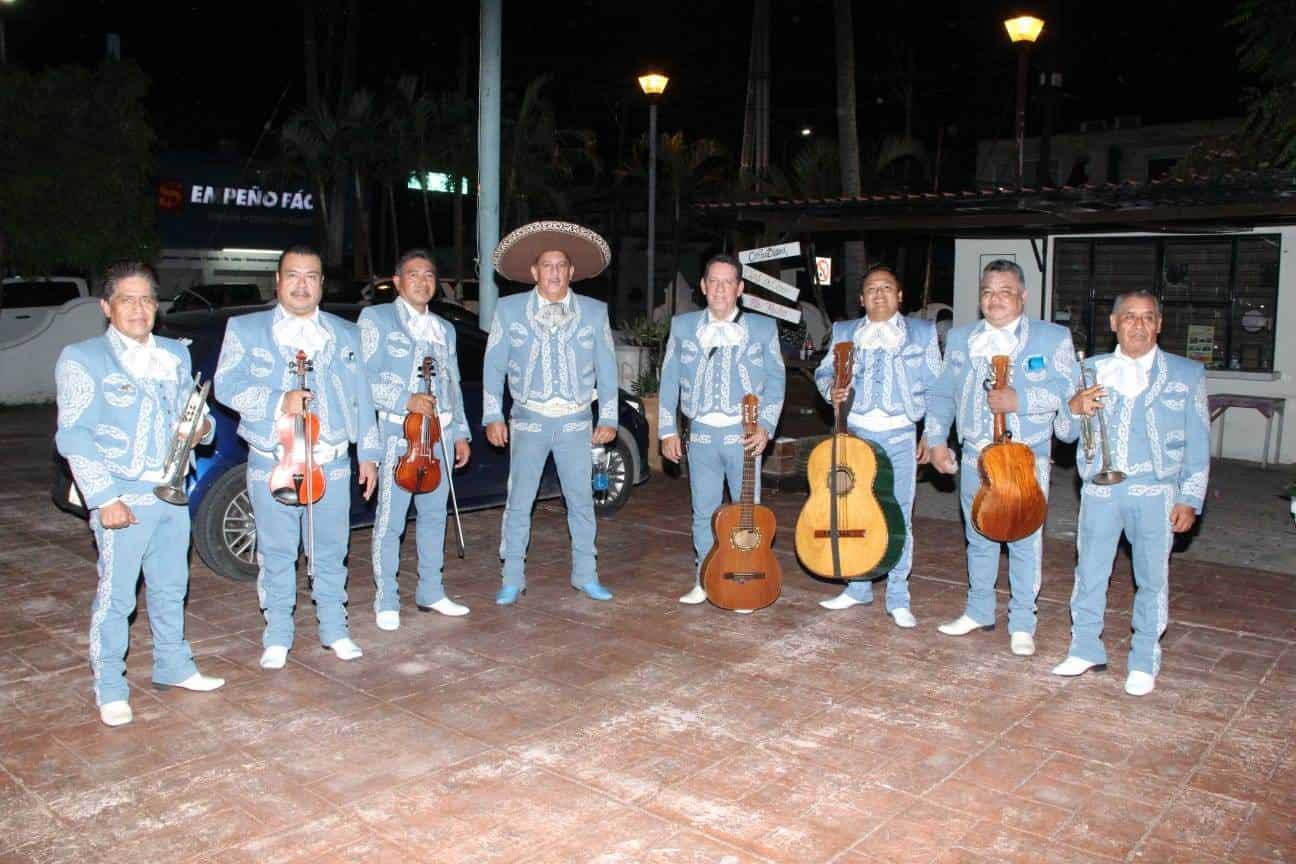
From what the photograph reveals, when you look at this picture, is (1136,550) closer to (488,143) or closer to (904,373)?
(904,373)

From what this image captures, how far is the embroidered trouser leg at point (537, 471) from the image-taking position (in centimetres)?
668

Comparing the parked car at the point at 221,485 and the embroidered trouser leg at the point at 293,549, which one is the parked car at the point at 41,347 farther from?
the embroidered trouser leg at the point at 293,549

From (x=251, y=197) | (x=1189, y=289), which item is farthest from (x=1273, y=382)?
(x=251, y=197)

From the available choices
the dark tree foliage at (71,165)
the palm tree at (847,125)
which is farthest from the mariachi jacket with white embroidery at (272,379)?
the dark tree foliage at (71,165)

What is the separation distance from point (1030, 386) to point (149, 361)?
3.98 meters

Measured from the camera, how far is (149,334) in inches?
196

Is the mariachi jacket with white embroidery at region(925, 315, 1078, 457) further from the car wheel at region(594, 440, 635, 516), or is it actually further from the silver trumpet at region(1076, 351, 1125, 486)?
the car wheel at region(594, 440, 635, 516)

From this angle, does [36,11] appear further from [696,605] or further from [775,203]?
[696,605]

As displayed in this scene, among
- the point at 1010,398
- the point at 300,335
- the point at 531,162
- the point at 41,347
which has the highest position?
the point at 531,162

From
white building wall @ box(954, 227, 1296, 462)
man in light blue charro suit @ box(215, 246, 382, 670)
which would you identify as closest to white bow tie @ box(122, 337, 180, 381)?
man in light blue charro suit @ box(215, 246, 382, 670)

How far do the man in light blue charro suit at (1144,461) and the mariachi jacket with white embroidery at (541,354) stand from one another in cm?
264

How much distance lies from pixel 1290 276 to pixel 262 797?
11475 millimetres

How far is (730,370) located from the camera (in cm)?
662

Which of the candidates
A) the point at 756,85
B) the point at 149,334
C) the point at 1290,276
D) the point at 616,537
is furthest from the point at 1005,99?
the point at 149,334
